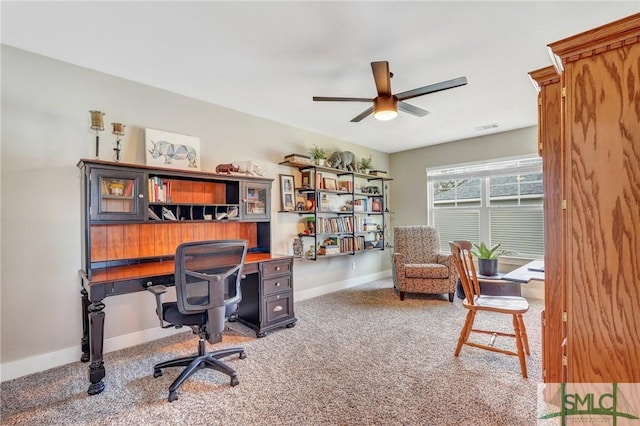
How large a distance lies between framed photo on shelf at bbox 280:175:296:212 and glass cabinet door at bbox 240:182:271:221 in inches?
22.6

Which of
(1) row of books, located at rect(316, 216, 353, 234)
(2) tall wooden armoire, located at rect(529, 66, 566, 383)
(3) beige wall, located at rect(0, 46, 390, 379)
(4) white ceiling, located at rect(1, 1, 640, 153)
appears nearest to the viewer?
(2) tall wooden armoire, located at rect(529, 66, 566, 383)

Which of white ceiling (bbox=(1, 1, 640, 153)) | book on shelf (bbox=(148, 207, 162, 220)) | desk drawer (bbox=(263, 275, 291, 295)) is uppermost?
white ceiling (bbox=(1, 1, 640, 153))

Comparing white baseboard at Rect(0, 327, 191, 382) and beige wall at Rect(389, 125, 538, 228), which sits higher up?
beige wall at Rect(389, 125, 538, 228)

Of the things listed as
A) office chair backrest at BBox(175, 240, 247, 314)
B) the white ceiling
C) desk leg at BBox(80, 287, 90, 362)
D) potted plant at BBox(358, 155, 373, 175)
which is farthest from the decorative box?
desk leg at BBox(80, 287, 90, 362)

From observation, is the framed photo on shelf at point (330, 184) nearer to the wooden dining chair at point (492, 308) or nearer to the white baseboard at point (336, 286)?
the white baseboard at point (336, 286)

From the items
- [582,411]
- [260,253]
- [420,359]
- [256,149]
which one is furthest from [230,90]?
[582,411]

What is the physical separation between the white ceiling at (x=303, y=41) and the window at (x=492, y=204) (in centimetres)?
152

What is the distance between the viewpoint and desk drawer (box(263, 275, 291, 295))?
119 inches

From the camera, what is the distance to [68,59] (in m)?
2.42

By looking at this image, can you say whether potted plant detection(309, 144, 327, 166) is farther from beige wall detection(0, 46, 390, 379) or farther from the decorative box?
beige wall detection(0, 46, 390, 379)

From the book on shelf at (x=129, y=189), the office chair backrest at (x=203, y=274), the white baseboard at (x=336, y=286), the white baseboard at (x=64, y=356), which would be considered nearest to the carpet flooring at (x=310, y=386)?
the white baseboard at (x=64, y=356)

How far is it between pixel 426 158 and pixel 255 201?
11.2 feet

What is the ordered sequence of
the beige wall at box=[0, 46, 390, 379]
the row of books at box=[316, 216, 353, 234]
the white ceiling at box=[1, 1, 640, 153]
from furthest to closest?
1. the row of books at box=[316, 216, 353, 234]
2. the beige wall at box=[0, 46, 390, 379]
3. the white ceiling at box=[1, 1, 640, 153]

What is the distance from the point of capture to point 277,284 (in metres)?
3.11
